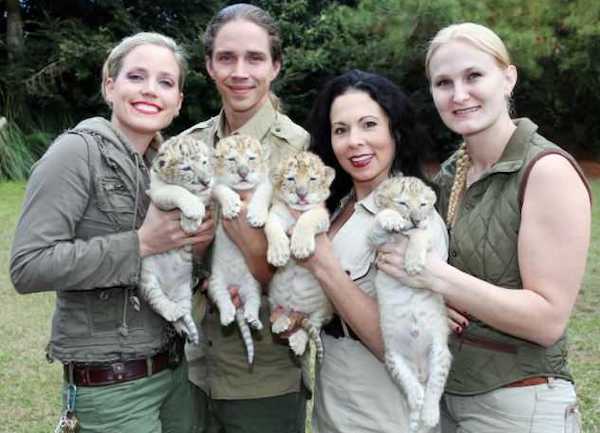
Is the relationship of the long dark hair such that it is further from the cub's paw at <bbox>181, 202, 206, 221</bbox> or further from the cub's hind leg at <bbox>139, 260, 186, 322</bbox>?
the cub's hind leg at <bbox>139, 260, 186, 322</bbox>

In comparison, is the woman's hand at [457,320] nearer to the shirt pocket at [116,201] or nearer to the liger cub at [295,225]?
the liger cub at [295,225]

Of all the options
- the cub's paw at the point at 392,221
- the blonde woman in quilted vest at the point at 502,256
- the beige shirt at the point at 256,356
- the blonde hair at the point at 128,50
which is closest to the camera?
the blonde woman in quilted vest at the point at 502,256

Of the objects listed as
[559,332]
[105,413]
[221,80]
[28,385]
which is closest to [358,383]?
[559,332]

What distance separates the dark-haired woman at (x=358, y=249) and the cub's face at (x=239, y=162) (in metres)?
0.32

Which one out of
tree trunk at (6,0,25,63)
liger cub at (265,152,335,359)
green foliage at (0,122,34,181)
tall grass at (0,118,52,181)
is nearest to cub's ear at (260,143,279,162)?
liger cub at (265,152,335,359)

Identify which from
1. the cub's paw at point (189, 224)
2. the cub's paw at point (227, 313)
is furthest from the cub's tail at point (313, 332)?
the cub's paw at point (189, 224)

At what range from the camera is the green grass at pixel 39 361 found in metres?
5.74

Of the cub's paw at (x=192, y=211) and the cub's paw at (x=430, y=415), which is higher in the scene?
the cub's paw at (x=192, y=211)

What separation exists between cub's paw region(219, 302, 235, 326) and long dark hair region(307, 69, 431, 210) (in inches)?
33.2

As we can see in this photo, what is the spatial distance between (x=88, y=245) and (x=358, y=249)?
1167 millimetres

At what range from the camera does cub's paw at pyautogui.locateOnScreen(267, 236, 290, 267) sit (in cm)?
326

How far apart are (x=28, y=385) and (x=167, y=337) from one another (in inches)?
145

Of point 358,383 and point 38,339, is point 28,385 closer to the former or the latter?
point 38,339

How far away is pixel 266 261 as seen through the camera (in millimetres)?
3475
